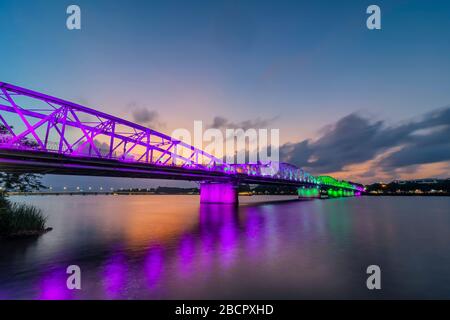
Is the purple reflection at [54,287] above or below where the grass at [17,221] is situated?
below

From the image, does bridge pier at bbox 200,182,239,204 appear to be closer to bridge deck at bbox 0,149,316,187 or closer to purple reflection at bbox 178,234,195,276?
bridge deck at bbox 0,149,316,187

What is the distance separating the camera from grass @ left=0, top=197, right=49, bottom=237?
2506 centimetres

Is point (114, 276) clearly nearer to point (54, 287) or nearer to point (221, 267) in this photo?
point (54, 287)

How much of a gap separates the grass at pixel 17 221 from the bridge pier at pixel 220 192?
61785mm

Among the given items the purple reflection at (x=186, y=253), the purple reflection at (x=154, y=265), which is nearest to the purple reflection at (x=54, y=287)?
the purple reflection at (x=154, y=265)

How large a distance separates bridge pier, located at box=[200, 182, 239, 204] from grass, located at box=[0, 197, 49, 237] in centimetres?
6178

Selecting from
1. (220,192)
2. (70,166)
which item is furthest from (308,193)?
(70,166)

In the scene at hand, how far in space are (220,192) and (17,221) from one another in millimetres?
65283

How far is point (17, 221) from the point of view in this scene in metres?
26.7

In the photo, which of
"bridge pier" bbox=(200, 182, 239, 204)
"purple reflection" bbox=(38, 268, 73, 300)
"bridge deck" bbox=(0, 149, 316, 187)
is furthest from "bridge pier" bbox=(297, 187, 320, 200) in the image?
"purple reflection" bbox=(38, 268, 73, 300)

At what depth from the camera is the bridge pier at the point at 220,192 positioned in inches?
3477

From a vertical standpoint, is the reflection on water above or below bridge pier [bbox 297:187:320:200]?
above

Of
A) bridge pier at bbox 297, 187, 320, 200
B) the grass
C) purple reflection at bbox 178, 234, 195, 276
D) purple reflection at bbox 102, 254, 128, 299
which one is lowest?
bridge pier at bbox 297, 187, 320, 200

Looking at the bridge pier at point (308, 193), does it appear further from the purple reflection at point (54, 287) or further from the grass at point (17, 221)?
the purple reflection at point (54, 287)
